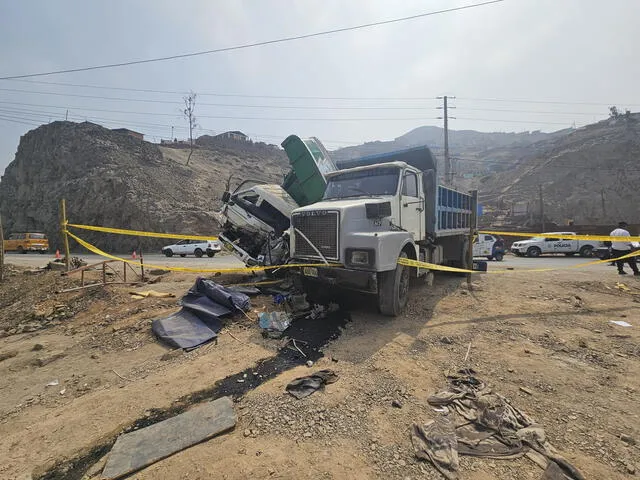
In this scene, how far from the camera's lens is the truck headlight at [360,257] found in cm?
482

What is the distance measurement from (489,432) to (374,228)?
11.3 ft

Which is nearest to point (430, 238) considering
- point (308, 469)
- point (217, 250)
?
point (308, 469)

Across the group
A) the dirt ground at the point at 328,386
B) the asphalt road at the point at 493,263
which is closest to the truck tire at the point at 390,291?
the dirt ground at the point at 328,386

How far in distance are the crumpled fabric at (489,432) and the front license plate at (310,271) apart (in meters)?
2.66

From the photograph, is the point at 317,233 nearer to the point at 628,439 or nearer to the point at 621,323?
the point at 628,439

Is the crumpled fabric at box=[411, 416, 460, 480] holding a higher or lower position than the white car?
lower

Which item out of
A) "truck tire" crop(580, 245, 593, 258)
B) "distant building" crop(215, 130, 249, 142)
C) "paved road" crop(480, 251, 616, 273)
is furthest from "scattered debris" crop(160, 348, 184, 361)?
"distant building" crop(215, 130, 249, 142)

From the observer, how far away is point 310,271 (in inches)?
211

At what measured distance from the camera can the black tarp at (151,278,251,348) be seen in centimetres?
459

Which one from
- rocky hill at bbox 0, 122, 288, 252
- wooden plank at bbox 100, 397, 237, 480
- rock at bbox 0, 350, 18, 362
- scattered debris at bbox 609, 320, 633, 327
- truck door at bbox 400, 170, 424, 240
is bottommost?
rock at bbox 0, 350, 18, 362

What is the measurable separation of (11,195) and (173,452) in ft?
166

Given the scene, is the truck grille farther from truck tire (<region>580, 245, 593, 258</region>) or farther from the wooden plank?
truck tire (<region>580, 245, 593, 258</region>)

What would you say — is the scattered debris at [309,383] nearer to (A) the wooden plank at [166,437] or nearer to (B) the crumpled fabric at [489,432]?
(A) the wooden plank at [166,437]

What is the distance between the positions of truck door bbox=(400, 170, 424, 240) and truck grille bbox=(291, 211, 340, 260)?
150cm
